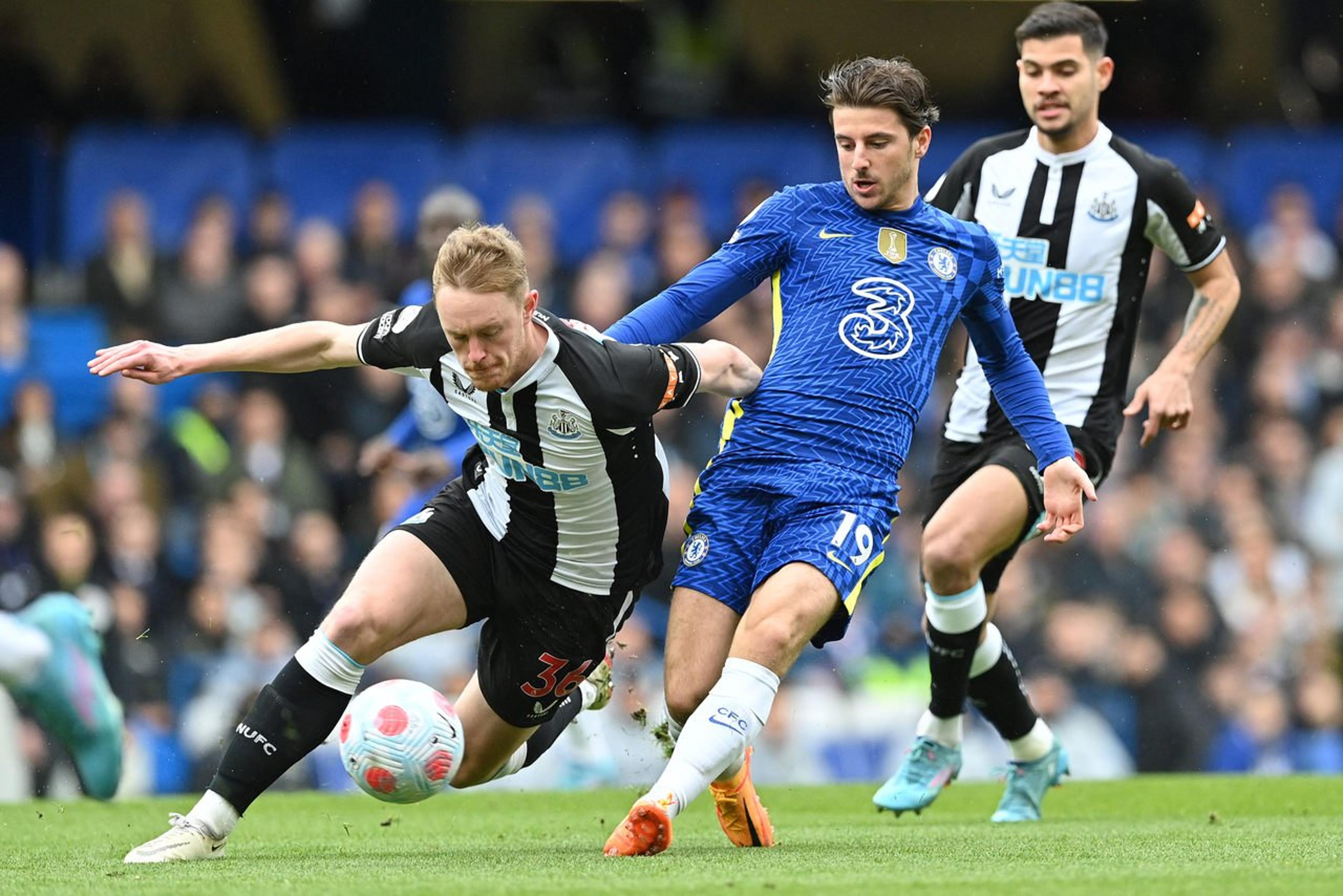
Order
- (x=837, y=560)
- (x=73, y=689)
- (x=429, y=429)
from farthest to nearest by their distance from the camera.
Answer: (x=429, y=429) → (x=73, y=689) → (x=837, y=560)

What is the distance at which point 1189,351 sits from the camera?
7281mm

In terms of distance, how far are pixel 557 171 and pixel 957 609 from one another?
286 inches

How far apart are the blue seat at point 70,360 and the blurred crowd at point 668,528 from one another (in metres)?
0.05

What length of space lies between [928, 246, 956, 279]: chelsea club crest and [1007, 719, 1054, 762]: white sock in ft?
7.27

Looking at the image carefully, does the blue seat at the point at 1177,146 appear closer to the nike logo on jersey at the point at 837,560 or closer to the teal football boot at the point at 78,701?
the nike logo on jersey at the point at 837,560

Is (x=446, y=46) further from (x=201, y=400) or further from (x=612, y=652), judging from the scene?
(x=612, y=652)

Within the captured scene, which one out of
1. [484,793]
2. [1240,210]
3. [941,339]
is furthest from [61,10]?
[941,339]

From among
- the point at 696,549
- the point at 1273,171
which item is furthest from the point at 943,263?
the point at 1273,171

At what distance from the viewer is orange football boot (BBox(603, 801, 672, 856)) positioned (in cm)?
522

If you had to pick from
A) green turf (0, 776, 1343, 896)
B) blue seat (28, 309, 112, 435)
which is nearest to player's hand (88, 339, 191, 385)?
green turf (0, 776, 1343, 896)

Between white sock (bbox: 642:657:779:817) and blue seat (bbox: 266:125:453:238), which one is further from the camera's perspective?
blue seat (bbox: 266:125:453:238)

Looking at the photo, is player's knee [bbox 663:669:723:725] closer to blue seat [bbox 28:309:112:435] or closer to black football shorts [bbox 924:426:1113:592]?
black football shorts [bbox 924:426:1113:592]

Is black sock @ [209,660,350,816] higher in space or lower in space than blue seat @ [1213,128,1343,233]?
higher

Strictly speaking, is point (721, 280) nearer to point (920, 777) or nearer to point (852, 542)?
point (852, 542)
